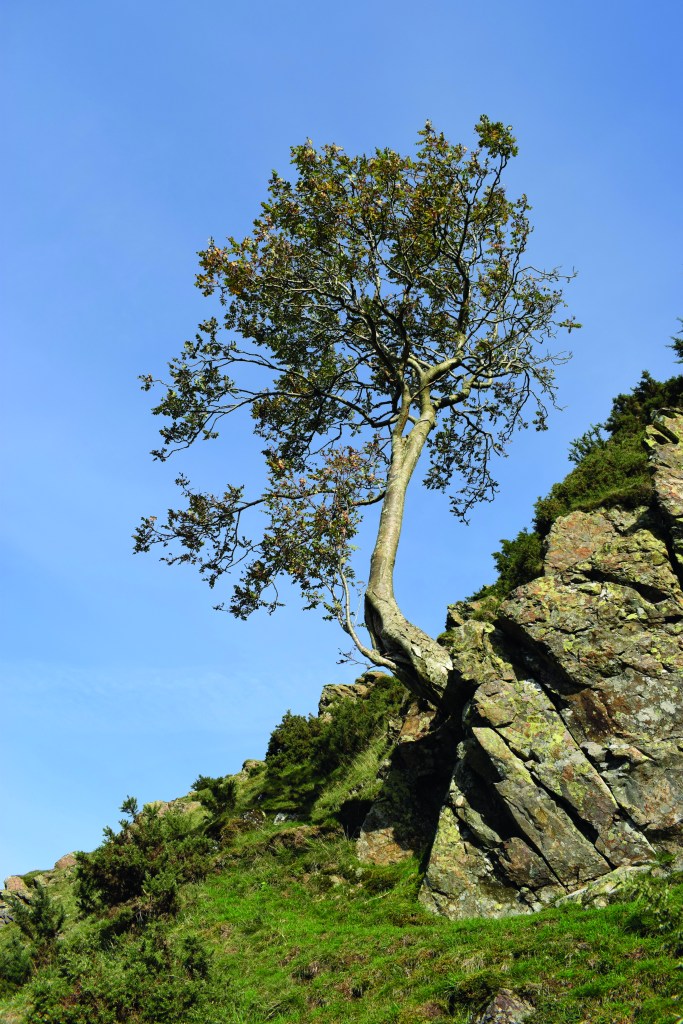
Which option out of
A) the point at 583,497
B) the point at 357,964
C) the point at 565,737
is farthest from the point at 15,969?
the point at 583,497

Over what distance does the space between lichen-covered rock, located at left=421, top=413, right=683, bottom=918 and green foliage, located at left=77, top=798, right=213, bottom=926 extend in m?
6.82

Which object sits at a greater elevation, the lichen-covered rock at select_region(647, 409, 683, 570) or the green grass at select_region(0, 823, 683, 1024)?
the lichen-covered rock at select_region(647, 409, 683, 570)

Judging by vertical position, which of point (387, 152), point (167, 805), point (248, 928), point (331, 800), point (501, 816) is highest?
point (387, 152)

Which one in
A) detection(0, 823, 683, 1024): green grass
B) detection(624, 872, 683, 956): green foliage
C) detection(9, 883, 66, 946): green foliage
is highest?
detection(9, 883, 66, 946): green foliage

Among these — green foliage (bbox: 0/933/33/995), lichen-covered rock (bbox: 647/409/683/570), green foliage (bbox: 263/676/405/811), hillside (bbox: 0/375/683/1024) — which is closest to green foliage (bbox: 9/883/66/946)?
hillside (bbox: 0/375/683/1024)

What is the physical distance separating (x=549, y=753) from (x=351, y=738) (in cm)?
1081

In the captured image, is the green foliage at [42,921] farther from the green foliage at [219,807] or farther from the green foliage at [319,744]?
the green foliage at [319,744]

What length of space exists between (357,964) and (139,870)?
784cm

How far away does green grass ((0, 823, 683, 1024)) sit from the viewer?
933 cm

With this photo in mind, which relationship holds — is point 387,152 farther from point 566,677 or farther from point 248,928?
point 248,928

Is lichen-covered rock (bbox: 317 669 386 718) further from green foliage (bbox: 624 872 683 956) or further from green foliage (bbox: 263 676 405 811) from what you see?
green foliage (bbox: 624 872 683 956)

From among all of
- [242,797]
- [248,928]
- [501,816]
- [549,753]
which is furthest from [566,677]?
[242,797]

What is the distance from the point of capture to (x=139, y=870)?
1825 centimetres

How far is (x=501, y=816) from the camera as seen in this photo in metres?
13.7
